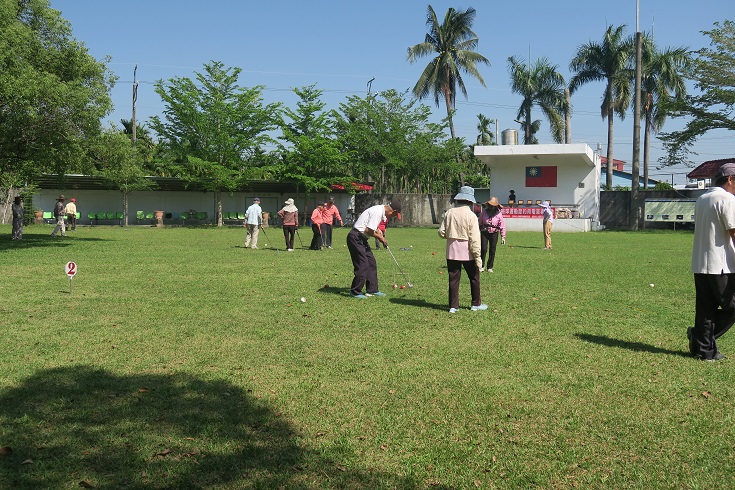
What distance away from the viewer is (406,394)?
5332 millimetres

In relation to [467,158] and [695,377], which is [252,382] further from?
[467,158]

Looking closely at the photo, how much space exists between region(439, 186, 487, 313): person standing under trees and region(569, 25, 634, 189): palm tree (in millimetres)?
42991

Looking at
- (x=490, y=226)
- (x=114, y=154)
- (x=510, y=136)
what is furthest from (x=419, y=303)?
(x=510, y=136)

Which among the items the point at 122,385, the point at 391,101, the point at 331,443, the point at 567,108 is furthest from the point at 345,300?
the point at 567,108

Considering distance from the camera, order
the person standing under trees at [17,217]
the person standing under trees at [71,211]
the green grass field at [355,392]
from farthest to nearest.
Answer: the person standing under trees at [71,211]
the person standing under trees at [17,217]
the green grass field at [355,392]

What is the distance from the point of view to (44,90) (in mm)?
18703

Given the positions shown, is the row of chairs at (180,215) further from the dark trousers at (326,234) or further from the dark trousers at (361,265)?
the dark trousers at (361,265)

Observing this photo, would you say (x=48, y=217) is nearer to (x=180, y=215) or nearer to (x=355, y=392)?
(x=180, y=215)

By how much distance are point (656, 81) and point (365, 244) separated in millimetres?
45068

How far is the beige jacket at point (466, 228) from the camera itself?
9102 millimetres

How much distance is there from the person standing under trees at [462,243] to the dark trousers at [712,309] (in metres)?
3.22

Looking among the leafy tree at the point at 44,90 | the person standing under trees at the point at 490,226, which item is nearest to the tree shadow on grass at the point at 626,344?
the person standing under trees at the point at 490,226

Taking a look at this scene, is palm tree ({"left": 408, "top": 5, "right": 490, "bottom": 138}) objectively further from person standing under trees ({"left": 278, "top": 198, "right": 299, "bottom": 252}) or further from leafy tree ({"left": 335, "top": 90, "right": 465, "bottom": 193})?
person standing under trees ({"left": 278, "top": 198, "right": 299, "bottom": 252})

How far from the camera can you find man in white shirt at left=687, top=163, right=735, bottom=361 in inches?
247
